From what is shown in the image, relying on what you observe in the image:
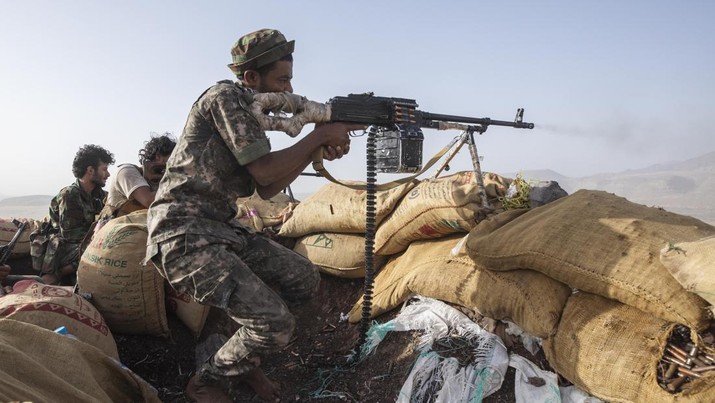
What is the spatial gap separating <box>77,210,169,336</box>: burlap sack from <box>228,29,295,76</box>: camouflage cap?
1574 mm

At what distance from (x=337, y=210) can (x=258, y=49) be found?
2.11 meters

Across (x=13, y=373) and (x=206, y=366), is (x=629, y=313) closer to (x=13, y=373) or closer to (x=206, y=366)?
(x=206, y=366)

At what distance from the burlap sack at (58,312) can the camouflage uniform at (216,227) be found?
727 mm

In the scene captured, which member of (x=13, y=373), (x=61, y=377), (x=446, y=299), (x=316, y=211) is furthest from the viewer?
(x=316, y=211)

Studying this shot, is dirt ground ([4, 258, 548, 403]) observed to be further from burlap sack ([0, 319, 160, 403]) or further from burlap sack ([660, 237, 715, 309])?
burlap sack ([660, 237, 715, 309])

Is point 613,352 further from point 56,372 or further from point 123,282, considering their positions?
point 123,282

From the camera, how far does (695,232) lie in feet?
8.43

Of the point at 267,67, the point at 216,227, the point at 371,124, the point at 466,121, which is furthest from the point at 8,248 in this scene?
the point at 466,121

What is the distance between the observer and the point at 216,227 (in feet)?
8.80

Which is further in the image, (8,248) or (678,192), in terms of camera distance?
(678,192)

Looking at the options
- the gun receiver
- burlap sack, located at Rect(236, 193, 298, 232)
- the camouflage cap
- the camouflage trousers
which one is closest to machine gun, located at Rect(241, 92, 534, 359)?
the gun receiver

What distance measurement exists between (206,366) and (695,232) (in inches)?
113

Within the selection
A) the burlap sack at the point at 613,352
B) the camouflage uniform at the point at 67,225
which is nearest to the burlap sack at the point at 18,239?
the camouflage uniform at the point at 67,225

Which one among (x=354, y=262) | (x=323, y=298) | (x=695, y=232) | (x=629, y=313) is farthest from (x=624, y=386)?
(x=323, y=298)
